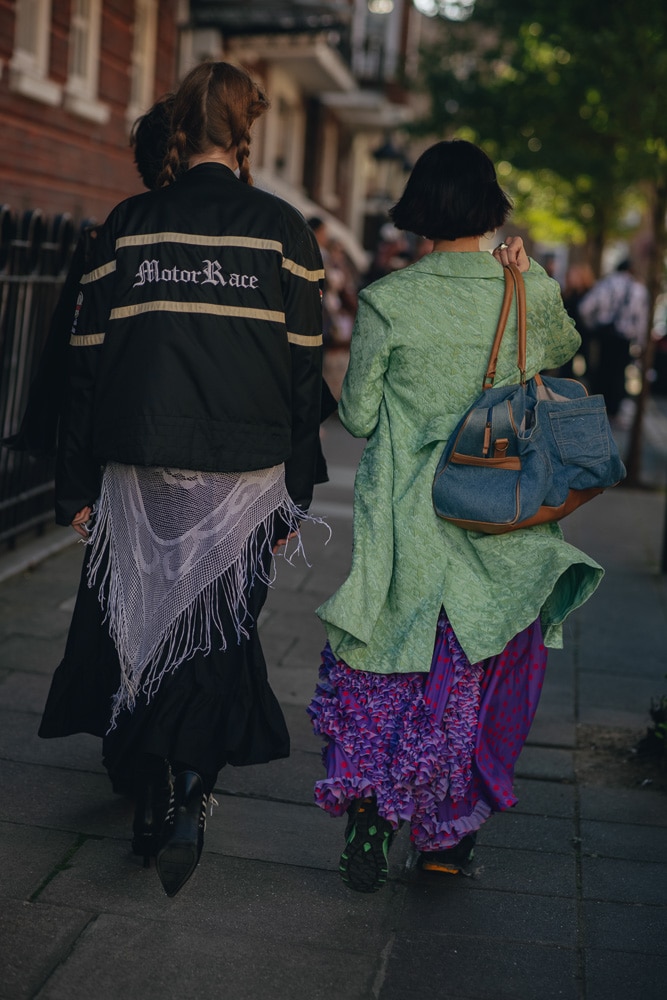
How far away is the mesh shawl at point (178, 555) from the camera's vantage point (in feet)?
10.7

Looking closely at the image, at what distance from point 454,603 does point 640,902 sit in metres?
0.94

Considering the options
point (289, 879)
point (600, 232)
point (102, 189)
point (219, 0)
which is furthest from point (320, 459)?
point (600, 232)

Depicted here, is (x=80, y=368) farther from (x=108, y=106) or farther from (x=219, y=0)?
(x=219, y=0)

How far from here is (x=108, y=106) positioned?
11.1 m

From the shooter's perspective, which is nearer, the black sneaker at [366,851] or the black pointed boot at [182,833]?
the black pointed boot at [182,833]

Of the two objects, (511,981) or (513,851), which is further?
(513,851)

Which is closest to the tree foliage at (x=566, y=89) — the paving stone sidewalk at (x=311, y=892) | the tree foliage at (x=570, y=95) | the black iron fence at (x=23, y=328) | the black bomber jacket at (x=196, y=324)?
the tree foliage at (x=570, y=95)

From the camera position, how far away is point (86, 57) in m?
10.5

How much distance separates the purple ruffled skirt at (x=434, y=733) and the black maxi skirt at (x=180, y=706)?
0.58 ft

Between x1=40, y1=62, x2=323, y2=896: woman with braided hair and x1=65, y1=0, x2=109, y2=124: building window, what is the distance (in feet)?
24.5

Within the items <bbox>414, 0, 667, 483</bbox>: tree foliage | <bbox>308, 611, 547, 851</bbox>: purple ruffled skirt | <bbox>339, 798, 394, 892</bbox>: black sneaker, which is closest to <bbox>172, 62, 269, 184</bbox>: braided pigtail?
<bbox>308, 611, 547, 851</bbox>: purple ruffled skirt

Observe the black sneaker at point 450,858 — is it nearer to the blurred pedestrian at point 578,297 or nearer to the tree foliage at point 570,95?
the tree foliage at point 570,95

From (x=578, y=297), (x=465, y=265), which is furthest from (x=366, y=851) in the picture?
(x=578, y=297)

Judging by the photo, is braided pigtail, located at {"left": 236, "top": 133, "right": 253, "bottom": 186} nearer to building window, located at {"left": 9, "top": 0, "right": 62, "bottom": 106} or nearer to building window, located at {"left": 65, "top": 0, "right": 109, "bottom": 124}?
building window, located at {"left": 9, "top": 0, "right": 62, "bottom": 106}
